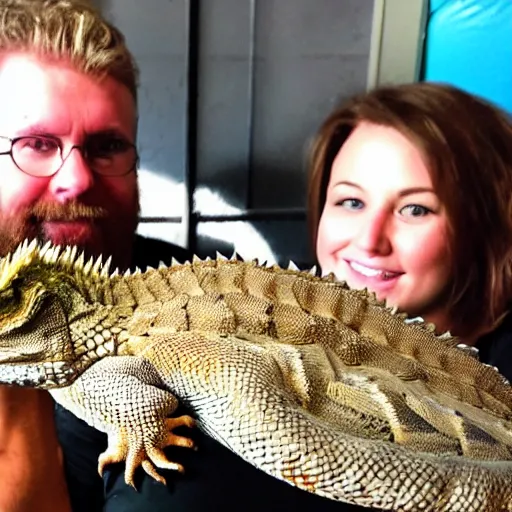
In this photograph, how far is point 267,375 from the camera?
26.9 inches

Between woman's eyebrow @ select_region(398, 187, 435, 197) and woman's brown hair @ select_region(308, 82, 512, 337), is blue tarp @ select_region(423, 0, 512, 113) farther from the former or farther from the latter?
woman's eyebrow @ select_region(398, 187, 435, 197)

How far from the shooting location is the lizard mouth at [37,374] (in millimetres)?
709

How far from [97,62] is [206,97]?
1.38ft

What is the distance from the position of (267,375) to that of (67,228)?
69cm

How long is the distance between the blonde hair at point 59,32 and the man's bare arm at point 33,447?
0.72 metres

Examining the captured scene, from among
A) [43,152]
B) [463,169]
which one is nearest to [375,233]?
[463,169]

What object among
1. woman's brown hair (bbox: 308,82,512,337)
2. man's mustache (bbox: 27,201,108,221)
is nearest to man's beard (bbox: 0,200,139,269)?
man's mustache (bbox: 27,201,108,221)

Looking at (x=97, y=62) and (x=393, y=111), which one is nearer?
(x=97, y=62)

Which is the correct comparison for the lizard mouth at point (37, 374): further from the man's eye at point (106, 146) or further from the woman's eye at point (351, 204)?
the woman's eye at point (351, 204)

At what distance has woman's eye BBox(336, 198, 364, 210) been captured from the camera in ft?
4.26

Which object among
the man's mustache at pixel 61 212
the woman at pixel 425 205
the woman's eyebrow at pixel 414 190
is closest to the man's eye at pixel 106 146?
the man's mustache at pixel 61 212

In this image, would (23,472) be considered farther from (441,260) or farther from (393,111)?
(393,111)

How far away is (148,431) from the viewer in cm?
65

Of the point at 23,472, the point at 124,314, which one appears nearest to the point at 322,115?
the point at 124,314
